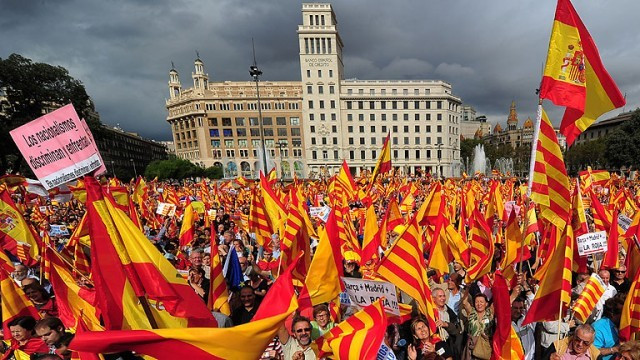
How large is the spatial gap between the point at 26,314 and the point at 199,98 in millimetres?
70040

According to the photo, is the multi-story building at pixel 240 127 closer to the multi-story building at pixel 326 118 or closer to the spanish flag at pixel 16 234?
the multi-story building at pixel 326 118

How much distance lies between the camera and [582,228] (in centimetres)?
524

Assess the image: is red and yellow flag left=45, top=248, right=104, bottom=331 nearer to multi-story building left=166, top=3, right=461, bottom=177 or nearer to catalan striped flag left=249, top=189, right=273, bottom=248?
catalan striped flag left=249, top=189, right=273, bottom=248

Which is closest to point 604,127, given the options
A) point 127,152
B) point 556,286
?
point 556,286

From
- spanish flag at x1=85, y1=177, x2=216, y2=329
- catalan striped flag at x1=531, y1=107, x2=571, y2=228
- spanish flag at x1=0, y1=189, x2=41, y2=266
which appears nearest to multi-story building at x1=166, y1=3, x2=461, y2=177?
spanish flag at x1=0, y1=189, x2=41, y2=266

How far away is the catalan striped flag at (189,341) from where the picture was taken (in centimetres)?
174

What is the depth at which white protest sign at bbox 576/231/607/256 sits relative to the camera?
4.60m

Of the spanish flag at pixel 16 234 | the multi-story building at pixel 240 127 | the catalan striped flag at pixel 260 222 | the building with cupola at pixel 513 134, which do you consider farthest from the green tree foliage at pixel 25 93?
the building with cupola at pixel 513 134

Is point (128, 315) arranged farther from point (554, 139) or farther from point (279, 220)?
point (554, 139)

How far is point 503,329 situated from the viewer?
2910 mm

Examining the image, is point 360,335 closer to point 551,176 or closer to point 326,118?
point 551,176

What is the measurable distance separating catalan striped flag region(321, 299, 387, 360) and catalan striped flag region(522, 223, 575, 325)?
1799 millimetres

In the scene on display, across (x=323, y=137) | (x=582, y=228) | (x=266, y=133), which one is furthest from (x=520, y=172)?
(x=582, y=228)

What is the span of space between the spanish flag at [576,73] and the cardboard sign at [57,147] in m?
5.09
